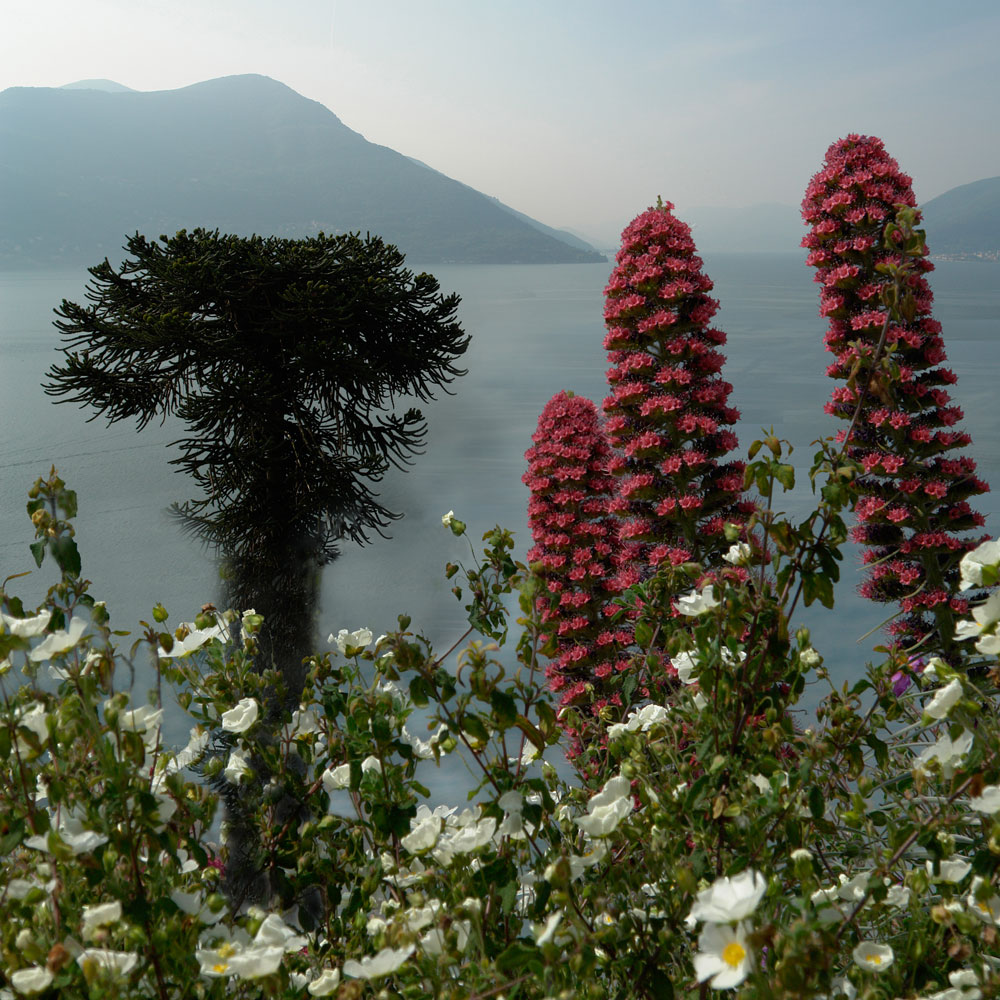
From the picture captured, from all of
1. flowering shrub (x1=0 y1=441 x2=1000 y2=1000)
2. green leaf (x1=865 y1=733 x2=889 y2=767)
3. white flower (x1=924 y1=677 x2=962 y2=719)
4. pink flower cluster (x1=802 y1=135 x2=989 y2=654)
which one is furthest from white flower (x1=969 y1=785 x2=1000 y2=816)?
pink flower cluster (x1=802 y1=135 x2=989 y2=654)

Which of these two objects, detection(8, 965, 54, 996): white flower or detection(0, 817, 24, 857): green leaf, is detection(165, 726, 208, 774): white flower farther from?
detection(8, 965, 54, 996): white flower

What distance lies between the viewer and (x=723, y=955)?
89cm

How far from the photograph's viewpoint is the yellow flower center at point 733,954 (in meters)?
0.88

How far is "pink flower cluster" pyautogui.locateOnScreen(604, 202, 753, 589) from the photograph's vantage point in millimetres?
6621

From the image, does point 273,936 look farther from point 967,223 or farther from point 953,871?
point 967,223

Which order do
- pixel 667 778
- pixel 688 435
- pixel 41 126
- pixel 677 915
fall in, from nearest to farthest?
pixel 677 915
pixel 667 778
pixel 688 435
pixel 41 126

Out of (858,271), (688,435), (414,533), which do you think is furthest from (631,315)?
(414,533)

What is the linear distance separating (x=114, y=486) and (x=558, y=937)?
68.1 feet

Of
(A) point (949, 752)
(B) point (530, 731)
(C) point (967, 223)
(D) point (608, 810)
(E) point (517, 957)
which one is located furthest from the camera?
(C) point (967, 223)

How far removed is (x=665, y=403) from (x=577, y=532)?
1.14 m

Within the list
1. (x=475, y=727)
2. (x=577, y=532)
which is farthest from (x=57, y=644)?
(x=577, y=532)

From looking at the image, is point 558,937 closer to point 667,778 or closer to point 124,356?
point 667,778

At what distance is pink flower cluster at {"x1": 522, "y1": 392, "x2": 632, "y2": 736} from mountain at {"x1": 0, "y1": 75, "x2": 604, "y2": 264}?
94915 mm

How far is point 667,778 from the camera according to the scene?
1695 mm
